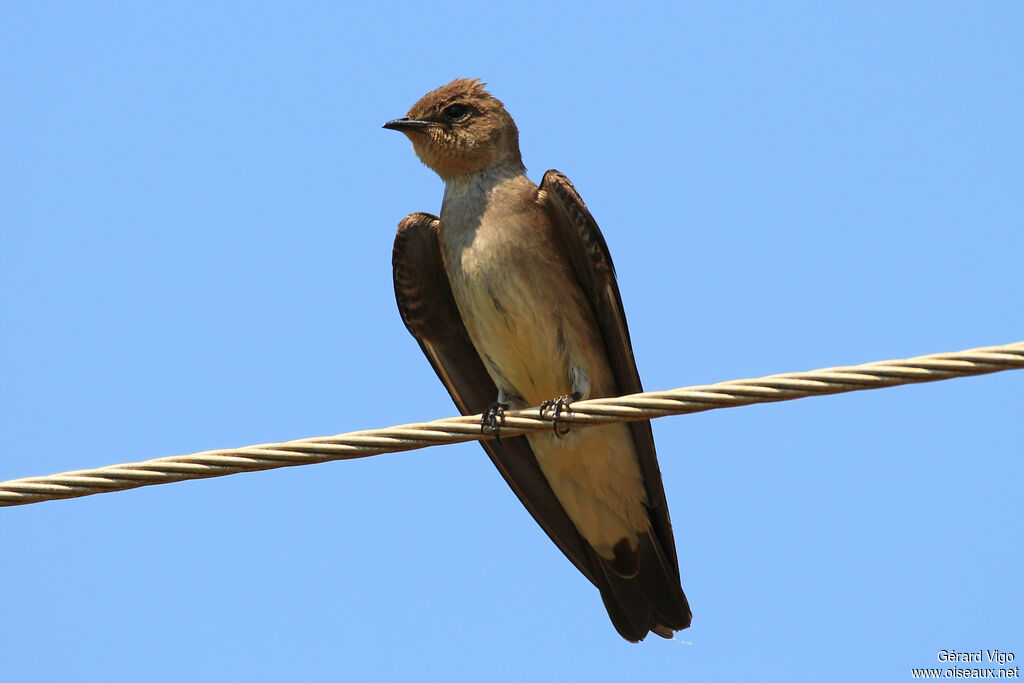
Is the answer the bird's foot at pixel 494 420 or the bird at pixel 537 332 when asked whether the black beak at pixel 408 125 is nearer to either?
the bird at pixel 537 332

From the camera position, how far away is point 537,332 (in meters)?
8.40

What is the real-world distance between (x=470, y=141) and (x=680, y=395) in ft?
14.2

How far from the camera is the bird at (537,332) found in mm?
8461

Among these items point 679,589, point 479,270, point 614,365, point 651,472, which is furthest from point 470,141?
point 679,589

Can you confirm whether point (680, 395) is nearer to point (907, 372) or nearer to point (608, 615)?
point (907, 372)

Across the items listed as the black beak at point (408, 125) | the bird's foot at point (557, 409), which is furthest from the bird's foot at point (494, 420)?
the black beak at point (408, 125)

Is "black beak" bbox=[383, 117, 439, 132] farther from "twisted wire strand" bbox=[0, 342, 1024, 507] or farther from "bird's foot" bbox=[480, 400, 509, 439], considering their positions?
"twisted wire strand" bbox=[0, 342, 1024, 507]

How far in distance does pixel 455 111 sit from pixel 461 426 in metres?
4.13

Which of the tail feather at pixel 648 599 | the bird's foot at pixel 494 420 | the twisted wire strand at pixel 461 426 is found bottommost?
the tail feather at pixel 648 599

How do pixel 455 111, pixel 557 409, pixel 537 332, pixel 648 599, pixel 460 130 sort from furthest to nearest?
pixel 455 111 < pixel 460 130 < pixel 648 599 < pixel 537 332 < pixel 557 409

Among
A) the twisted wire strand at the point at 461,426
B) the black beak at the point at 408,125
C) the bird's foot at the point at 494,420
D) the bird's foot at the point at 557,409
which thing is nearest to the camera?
the twisted wire strand at the point at 461,426

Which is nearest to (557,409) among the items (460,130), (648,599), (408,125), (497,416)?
(497,416)

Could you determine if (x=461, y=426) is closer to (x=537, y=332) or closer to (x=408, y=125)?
(x=537, y=332)

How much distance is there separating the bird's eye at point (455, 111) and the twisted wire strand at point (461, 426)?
397 cm
